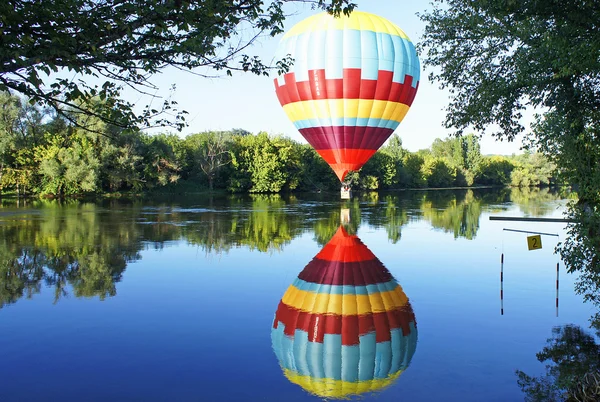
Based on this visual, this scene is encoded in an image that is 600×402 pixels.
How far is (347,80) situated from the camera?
86.3 ft

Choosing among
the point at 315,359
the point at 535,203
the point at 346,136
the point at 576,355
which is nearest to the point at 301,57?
the point at 346,136

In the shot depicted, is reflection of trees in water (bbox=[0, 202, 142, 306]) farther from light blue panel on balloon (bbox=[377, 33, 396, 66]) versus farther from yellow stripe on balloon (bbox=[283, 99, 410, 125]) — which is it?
light blue panel on balloon (bbox=[377, 33, 396, 66])

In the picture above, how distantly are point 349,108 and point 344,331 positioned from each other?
18.5m

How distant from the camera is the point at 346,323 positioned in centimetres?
999

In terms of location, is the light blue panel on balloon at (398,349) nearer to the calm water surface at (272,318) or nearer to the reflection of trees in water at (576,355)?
the calm water surface at (272,318)

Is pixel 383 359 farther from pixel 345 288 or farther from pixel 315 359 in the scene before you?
pixel 345 288

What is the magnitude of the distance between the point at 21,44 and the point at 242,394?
4.59 metres

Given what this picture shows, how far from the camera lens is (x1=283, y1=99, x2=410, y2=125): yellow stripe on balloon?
87.6ft

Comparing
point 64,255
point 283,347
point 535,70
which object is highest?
point 535,70

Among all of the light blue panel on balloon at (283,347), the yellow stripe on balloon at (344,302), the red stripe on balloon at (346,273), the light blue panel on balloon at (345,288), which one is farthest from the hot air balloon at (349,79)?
the light blue panel on balloon at (283,347)

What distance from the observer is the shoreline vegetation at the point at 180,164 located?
166ft

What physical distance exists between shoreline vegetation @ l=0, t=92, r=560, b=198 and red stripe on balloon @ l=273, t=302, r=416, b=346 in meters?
25.4

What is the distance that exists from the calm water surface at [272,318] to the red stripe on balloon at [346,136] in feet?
28.9

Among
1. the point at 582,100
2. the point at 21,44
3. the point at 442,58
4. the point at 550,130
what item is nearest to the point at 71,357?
the point at 21,44
